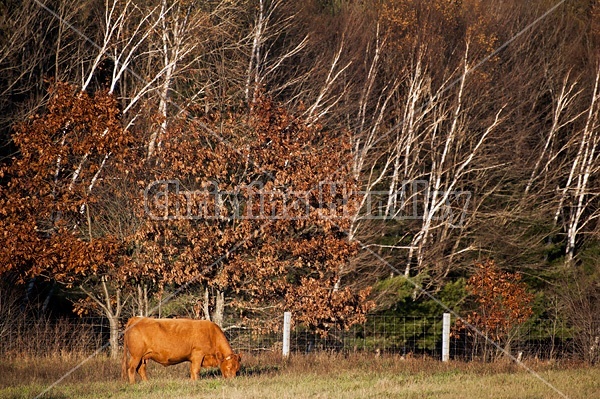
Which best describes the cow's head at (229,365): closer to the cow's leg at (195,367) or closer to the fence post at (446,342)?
the cow's leg at (195,367)

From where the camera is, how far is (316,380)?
14.4 metres

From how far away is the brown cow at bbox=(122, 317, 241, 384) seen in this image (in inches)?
574

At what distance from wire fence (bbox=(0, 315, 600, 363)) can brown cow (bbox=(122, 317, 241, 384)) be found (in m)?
2.85

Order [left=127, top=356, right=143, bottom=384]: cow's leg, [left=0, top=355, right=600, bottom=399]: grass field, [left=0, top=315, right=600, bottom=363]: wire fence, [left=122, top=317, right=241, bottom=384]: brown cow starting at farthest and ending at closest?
[left=0, top=315, right=600, bottom=363]: wire fence
[left=122, top=317, right=241, bottom=384]: brown cow
[left=127, top=356, right=143, bottom=384]: cow's leg
[left=0, top=355, right=600, bottom=399]: grass field

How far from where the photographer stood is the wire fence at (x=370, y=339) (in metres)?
18.3

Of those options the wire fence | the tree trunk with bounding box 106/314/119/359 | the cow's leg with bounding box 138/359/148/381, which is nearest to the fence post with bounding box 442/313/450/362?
the wire fence

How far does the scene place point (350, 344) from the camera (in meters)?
23.3

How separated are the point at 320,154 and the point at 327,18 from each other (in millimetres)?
14495

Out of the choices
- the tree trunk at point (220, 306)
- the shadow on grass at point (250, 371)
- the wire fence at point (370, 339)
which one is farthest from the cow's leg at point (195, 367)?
the tree trunk at point (220, 306)

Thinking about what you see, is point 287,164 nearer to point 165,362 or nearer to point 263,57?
point 165,362

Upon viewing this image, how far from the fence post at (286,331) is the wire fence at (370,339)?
723mm

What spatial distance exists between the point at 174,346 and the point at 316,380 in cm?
227

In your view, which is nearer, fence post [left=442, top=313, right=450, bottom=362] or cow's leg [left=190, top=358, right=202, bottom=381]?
cow's leg [left=190, top=358, right=202, bottom=381]

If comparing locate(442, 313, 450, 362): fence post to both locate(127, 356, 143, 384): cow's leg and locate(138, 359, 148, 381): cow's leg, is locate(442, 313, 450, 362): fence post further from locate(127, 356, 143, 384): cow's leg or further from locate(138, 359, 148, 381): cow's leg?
locate(127, 356, 143, 384): cow's leg
